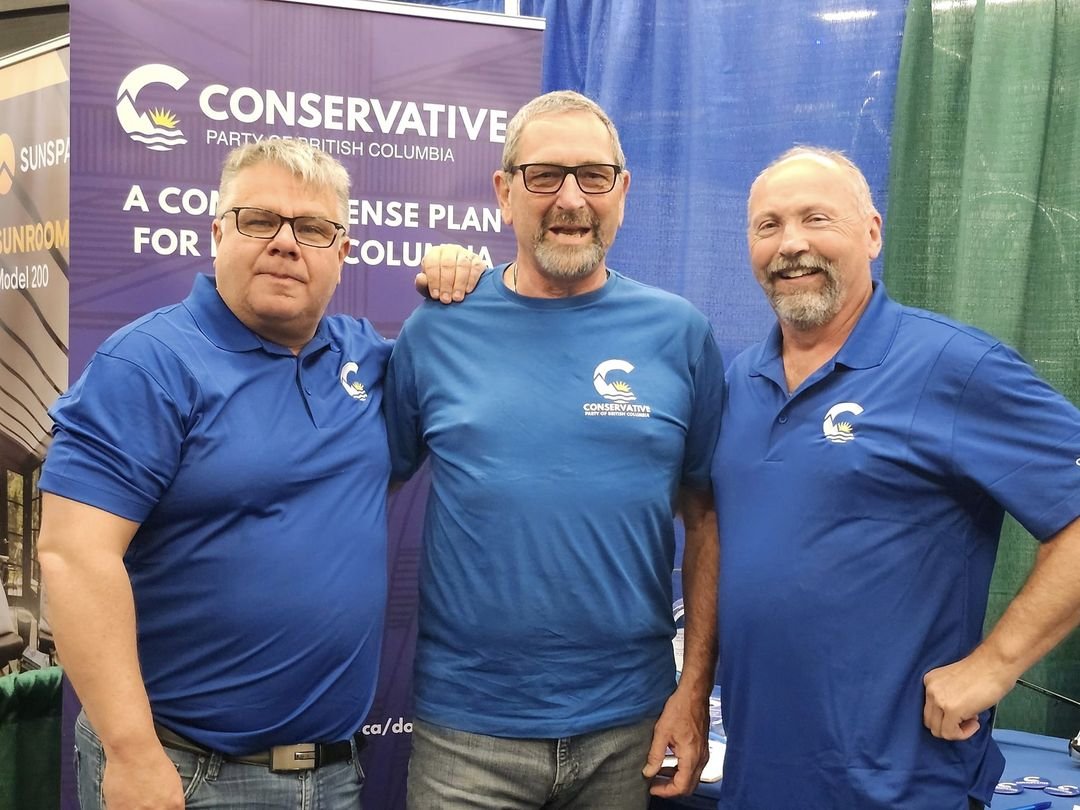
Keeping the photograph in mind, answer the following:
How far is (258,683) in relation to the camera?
1.77 m

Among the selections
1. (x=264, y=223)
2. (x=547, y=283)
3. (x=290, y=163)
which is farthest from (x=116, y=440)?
(x=547, y=283)

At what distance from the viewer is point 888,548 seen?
1749mm

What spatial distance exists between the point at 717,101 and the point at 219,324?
7.13 ft

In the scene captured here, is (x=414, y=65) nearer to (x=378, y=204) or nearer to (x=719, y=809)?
(x=378, y=204)

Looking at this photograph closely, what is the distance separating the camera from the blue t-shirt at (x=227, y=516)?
1.66m

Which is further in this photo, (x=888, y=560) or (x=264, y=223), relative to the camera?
(x=264, y=223)

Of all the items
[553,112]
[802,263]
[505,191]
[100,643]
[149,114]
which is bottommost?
[100,643]

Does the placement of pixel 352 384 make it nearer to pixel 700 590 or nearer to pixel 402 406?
pixel 402 406

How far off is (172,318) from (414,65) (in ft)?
3.79

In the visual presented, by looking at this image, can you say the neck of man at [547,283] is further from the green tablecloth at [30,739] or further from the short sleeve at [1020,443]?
the green tablecloth at [30,739]

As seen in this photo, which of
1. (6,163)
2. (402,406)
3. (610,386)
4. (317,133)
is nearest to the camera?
(610,386)

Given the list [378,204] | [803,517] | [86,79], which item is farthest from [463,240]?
[803,517]

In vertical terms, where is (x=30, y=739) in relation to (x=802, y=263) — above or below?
below

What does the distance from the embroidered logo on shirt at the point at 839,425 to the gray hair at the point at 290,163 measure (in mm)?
976
